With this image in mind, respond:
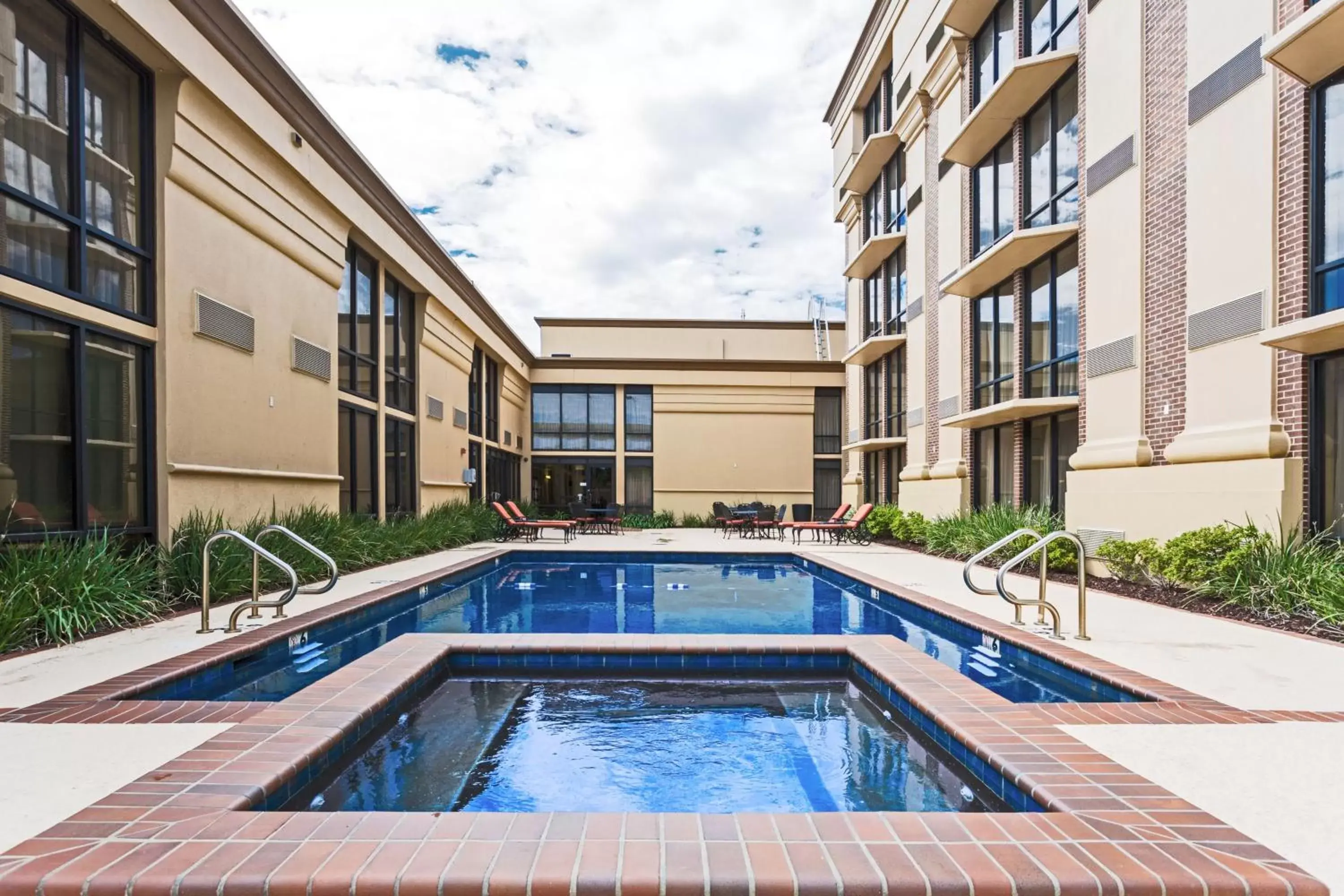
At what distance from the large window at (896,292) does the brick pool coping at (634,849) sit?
1548 centimetres

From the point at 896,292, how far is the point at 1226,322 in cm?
1075

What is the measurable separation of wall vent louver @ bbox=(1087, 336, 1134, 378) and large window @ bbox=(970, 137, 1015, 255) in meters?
3.23

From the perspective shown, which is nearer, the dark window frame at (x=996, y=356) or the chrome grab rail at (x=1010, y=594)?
the chrome grab rail at (x=1010, y=594)

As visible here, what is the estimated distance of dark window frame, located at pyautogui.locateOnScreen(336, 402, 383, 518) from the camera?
11.9 metres

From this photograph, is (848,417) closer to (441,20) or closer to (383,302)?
(383,302)

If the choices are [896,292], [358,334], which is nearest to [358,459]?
[358,334]

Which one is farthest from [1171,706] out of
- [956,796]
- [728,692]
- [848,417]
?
[848,417]

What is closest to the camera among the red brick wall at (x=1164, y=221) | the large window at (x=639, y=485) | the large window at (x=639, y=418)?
the red brick wall at (x=1164, y=221)

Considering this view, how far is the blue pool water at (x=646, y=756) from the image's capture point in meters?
3.24

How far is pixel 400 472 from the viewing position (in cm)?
1419

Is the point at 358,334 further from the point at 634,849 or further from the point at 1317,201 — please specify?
the point at 1317,201

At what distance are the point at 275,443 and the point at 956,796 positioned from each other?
897 cm

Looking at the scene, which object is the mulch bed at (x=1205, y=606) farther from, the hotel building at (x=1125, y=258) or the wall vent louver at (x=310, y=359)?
the wall vent louver at (x=310, y=359)

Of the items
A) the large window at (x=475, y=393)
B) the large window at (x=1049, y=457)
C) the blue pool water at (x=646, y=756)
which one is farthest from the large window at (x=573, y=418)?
the blue pool water at (x=646, y=756)
